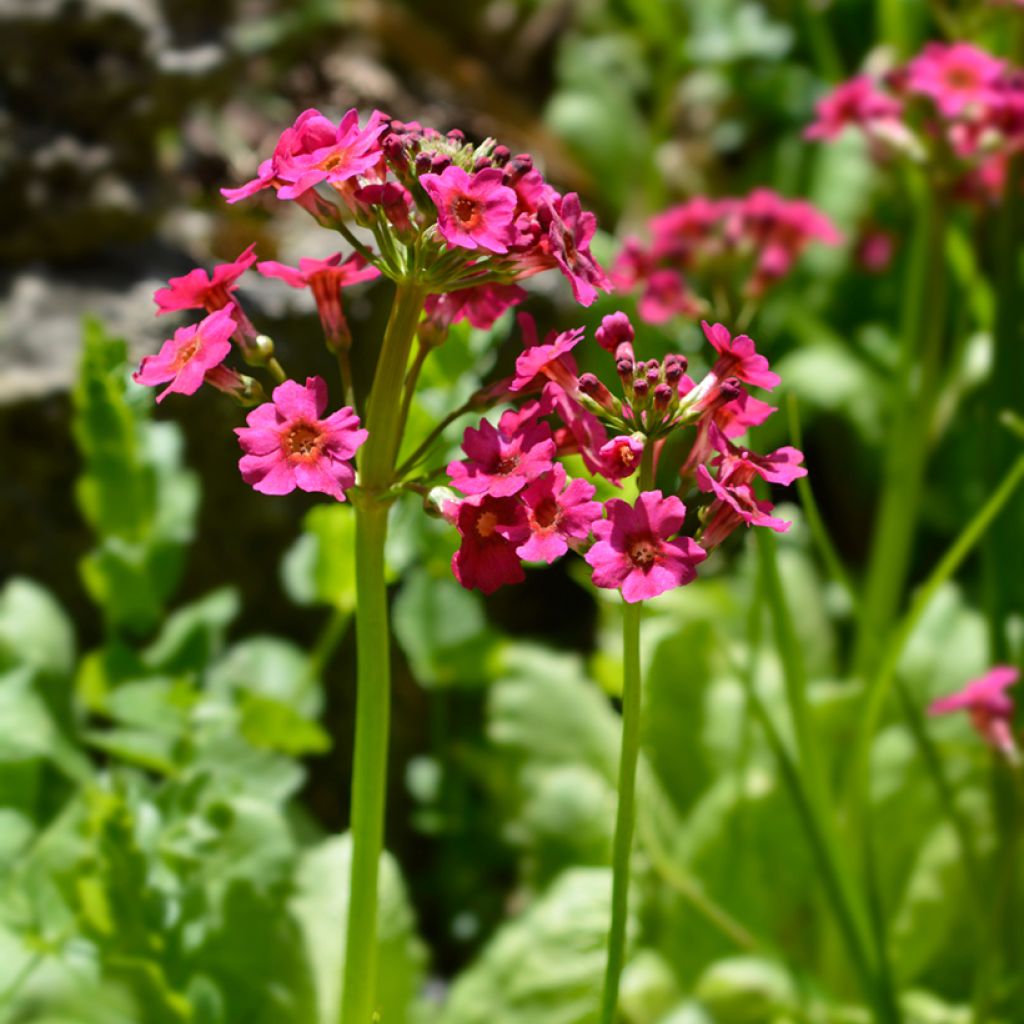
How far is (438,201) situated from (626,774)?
0.41 m

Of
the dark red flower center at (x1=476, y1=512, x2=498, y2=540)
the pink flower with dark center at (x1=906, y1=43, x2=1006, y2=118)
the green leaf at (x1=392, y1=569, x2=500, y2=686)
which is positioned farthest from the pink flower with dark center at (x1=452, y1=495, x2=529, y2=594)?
the pink flower with dark center at (x1=906, y1=43, x2=1006, y2=118)

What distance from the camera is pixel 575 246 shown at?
94 cm

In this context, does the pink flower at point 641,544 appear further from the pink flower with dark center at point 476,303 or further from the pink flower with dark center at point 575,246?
A: the pink flower with dark center at point 476,303

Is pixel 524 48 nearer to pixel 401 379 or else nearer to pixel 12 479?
pixel 12 479

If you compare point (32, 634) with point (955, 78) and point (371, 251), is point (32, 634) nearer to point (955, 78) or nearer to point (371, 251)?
point (371, 251)

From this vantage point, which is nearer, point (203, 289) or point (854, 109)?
point (203, 289)

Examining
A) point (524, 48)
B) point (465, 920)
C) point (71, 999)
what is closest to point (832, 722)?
point (465, 920)

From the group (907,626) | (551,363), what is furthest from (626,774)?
(907,626)

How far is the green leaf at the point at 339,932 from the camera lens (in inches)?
58.8

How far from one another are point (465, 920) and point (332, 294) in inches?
50.9

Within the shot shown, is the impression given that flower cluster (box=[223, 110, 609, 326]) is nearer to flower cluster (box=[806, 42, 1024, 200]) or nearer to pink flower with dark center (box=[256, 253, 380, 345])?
pink flower with dark center (box=[256, 253, 380, 345])

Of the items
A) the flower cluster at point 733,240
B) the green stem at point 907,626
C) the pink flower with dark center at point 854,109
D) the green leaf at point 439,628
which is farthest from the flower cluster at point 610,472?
the pink flower with dark center at point 854,109

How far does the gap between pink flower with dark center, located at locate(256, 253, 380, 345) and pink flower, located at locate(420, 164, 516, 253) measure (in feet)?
0.55

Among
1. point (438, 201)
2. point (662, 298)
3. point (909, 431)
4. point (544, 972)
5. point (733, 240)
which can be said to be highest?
point (733, 240)
